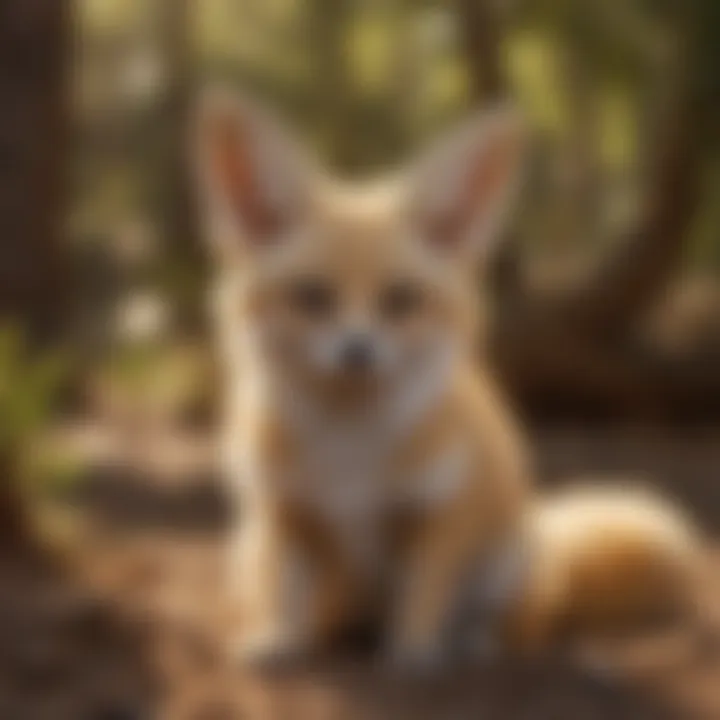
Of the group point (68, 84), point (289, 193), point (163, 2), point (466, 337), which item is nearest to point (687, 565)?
point (466, 337)

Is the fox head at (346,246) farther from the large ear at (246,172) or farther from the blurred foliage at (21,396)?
the blurred foliage at (21,396)

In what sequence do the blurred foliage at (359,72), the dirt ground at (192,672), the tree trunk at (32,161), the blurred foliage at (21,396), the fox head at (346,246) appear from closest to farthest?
the dirt ground at (192,672)
the fox head at (346,246)
the blurred foliage at (21,396)
the tree trunk at (32,161)
the blurred foliage at (359,72)

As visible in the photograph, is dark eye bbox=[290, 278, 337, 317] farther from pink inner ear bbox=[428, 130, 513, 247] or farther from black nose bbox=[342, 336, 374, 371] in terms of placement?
pink inner ear bbox=[428, 130, 513, 247]

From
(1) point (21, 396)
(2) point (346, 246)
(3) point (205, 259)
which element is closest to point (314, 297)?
(2) point (346, 246)

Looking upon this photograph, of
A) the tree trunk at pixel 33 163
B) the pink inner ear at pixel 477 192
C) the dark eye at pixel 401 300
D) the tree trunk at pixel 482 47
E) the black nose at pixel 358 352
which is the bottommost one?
the black nose at pixel 358 352

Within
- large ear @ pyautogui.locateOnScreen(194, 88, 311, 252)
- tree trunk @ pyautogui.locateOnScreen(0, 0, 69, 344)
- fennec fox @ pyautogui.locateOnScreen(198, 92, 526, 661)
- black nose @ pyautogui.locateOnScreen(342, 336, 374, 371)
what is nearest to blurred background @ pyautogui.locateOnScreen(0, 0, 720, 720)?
tree trunk @ pyautogui.locateOnScreen(0, 0, 69, 344)

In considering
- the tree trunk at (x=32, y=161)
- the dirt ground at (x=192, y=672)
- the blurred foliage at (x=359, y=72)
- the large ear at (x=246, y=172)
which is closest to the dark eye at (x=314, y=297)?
the large ear at (x=246, y=172)
